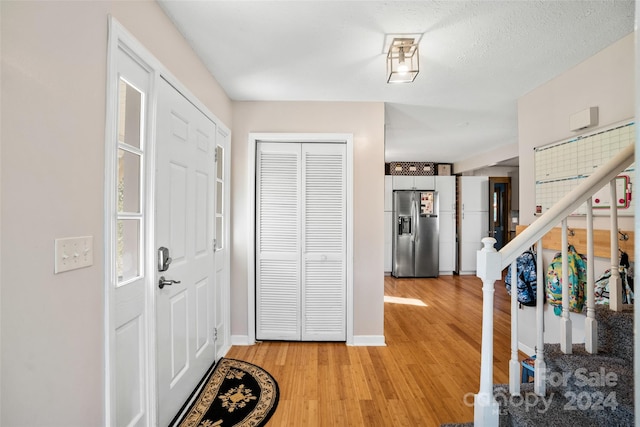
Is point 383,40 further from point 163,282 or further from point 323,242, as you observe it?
point 163,282

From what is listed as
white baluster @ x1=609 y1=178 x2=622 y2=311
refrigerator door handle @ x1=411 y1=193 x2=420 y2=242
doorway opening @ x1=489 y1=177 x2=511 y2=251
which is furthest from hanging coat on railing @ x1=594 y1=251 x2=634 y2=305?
doorway opening @ x1=489 y1=177 x2=511 y2=251

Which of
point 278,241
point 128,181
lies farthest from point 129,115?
point 278,241

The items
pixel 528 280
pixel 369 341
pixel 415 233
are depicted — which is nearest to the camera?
pixel 528 280

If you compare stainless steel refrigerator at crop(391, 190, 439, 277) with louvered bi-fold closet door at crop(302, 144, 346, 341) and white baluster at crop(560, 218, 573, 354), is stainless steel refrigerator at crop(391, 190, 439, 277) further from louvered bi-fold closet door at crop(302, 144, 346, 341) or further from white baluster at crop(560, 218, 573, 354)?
white baluster at crop(560, 218, 573, 354)

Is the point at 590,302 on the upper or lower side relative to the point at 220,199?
lower

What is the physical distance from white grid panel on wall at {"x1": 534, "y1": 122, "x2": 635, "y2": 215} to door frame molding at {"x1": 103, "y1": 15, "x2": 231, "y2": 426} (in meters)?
2.75

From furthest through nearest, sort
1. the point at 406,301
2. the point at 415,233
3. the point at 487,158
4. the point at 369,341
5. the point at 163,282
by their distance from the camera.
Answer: the point at 415,233 → the point at 487,158 → the point at 406,301 → the point at 369,341 → the point at 163,282

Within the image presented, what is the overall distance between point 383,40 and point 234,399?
102 inches

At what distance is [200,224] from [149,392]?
1.06 m

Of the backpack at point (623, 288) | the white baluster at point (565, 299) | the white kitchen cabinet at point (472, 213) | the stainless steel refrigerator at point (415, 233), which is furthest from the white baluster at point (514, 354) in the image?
the white kitchen cabinet at point (472, 213)

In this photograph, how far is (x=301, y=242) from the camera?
2.94m

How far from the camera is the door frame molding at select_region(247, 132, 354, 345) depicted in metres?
2.86

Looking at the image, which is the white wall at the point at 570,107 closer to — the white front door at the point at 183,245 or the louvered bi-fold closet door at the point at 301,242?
the louvered bi-fold closet door at the point at 301,242

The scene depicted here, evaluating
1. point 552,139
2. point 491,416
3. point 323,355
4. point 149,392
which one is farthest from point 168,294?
point 552,139
